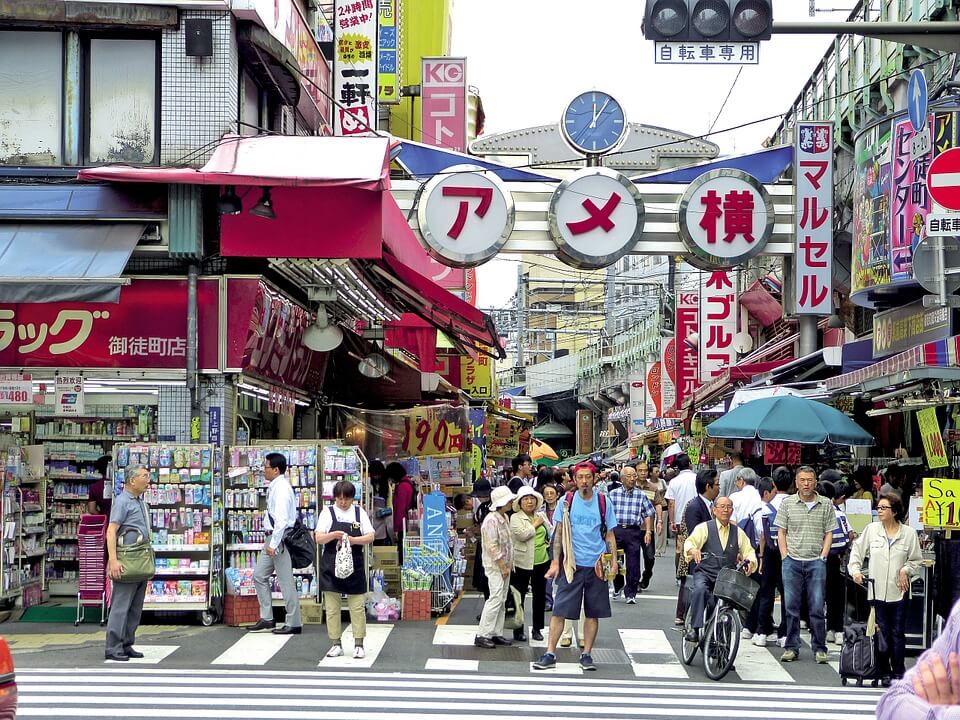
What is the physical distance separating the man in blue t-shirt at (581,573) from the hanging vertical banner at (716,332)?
2450cm

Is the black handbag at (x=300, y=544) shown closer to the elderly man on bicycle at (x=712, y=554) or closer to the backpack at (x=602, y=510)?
the backpack at (x=602, y=510)

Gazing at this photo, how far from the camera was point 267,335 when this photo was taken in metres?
16.9

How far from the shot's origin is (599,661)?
13195 millimetres

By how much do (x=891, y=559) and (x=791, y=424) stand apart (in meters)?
7.22

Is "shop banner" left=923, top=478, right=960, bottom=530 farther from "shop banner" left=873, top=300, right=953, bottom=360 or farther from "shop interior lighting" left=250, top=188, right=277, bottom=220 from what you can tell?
"shop interior lighting" left=250, top=188, right=277, bottom=220

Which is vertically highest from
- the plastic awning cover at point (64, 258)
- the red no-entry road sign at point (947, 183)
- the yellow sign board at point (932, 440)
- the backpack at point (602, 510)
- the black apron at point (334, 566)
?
the red no-entry road sign at point (947, 183)

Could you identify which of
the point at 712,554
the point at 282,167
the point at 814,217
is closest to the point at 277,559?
the point at 282,167

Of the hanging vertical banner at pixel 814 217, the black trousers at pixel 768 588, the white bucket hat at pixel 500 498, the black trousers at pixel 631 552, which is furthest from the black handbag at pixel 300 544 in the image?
the hanging vertical banner at pixel 814 217

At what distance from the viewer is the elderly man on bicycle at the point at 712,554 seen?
12.8m

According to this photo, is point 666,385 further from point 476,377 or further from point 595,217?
point 595,217

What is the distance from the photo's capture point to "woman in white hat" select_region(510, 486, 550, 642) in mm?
14117

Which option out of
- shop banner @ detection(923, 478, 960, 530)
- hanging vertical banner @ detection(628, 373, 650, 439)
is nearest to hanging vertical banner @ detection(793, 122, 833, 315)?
shop banner @ detection(923, 478, 960, 530)

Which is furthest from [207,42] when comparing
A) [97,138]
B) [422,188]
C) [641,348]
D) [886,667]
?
[641,348]

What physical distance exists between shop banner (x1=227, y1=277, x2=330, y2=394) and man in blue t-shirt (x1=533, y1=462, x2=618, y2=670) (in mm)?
4815
